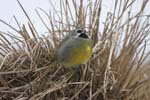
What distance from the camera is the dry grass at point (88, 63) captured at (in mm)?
1373

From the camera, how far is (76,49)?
1.30m

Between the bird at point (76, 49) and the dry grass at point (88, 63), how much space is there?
7 centimetres

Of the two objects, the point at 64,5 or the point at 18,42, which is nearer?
the point at 18,42

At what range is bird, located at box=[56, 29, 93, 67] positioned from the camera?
1297mm

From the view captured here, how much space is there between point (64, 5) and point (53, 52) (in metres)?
0.25

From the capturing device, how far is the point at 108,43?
147 centimetres

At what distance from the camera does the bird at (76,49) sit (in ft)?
4.25

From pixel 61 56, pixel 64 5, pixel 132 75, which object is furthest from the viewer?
pixel 64 5

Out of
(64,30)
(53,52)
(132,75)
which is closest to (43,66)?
(53,52)

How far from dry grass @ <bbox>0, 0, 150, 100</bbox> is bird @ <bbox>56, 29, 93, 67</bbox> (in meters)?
0.07

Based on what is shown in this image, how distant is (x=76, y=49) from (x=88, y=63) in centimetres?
12

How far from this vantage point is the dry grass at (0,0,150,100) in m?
1.37

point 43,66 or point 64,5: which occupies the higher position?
point 64,5

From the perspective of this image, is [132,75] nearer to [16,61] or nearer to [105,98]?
[105,98]
